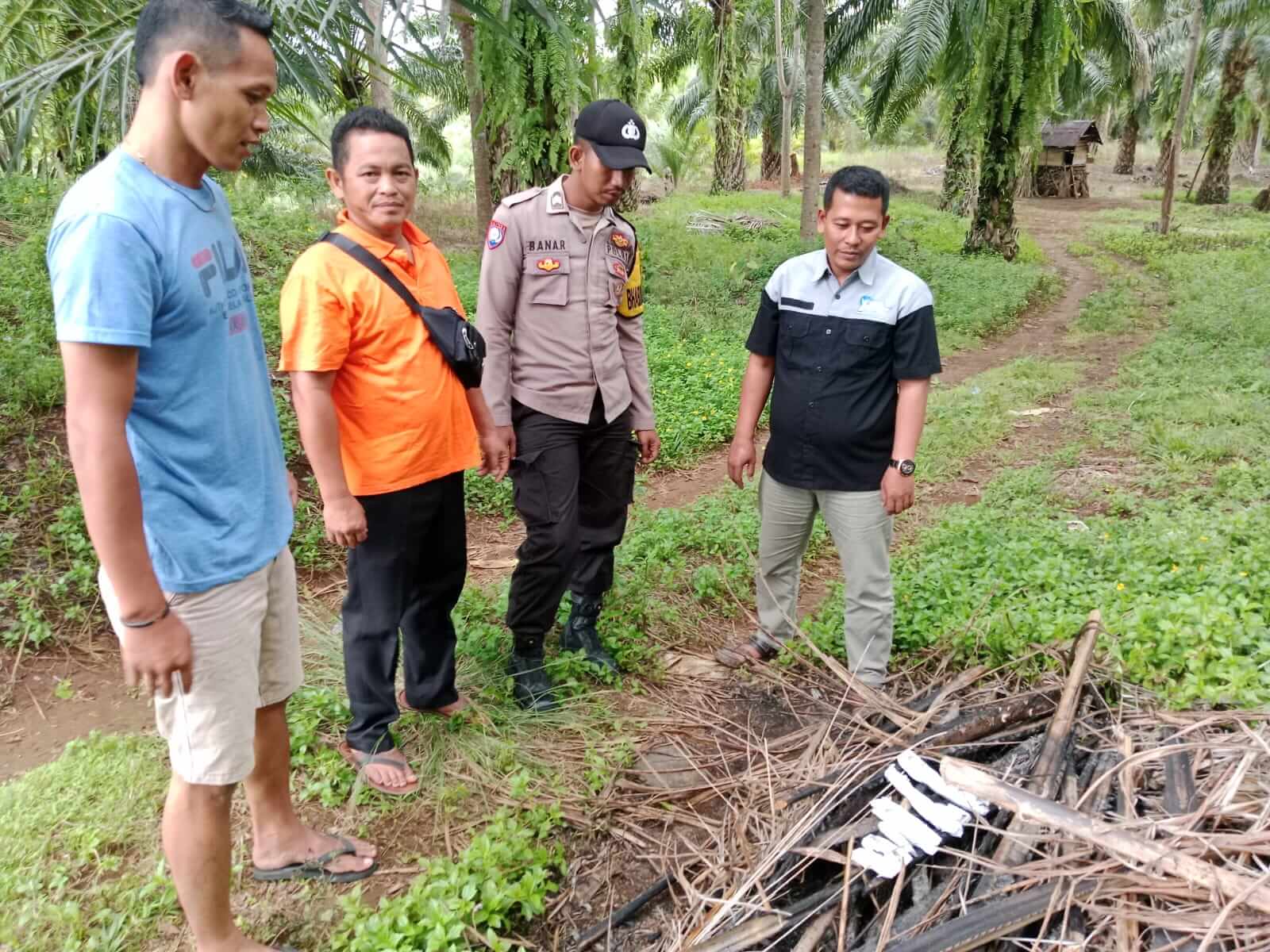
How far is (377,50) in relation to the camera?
10.1 feet

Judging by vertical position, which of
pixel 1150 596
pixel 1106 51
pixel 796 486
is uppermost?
pixel 1106 51

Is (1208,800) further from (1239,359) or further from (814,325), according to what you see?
(1239,359)

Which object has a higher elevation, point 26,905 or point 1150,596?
Result: point 1150,596

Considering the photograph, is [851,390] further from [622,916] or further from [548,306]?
[622,916]

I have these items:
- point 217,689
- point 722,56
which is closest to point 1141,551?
point 217,689

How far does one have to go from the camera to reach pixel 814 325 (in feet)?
11.1

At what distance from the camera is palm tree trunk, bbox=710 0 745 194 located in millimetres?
19406

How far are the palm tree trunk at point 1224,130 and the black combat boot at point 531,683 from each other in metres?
27.9

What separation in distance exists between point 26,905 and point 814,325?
9.94ft

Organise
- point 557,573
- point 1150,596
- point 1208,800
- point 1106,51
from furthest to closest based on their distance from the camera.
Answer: point 1106,51, point 1150,596, point 557,573, point 1208,800

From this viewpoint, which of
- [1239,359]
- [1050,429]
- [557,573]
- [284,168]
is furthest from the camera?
[284,168]

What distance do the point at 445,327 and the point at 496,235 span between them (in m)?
0.66

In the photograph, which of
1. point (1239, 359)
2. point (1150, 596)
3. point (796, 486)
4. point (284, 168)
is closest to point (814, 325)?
point (796, 486)

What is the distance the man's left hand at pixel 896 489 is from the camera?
326 cm
